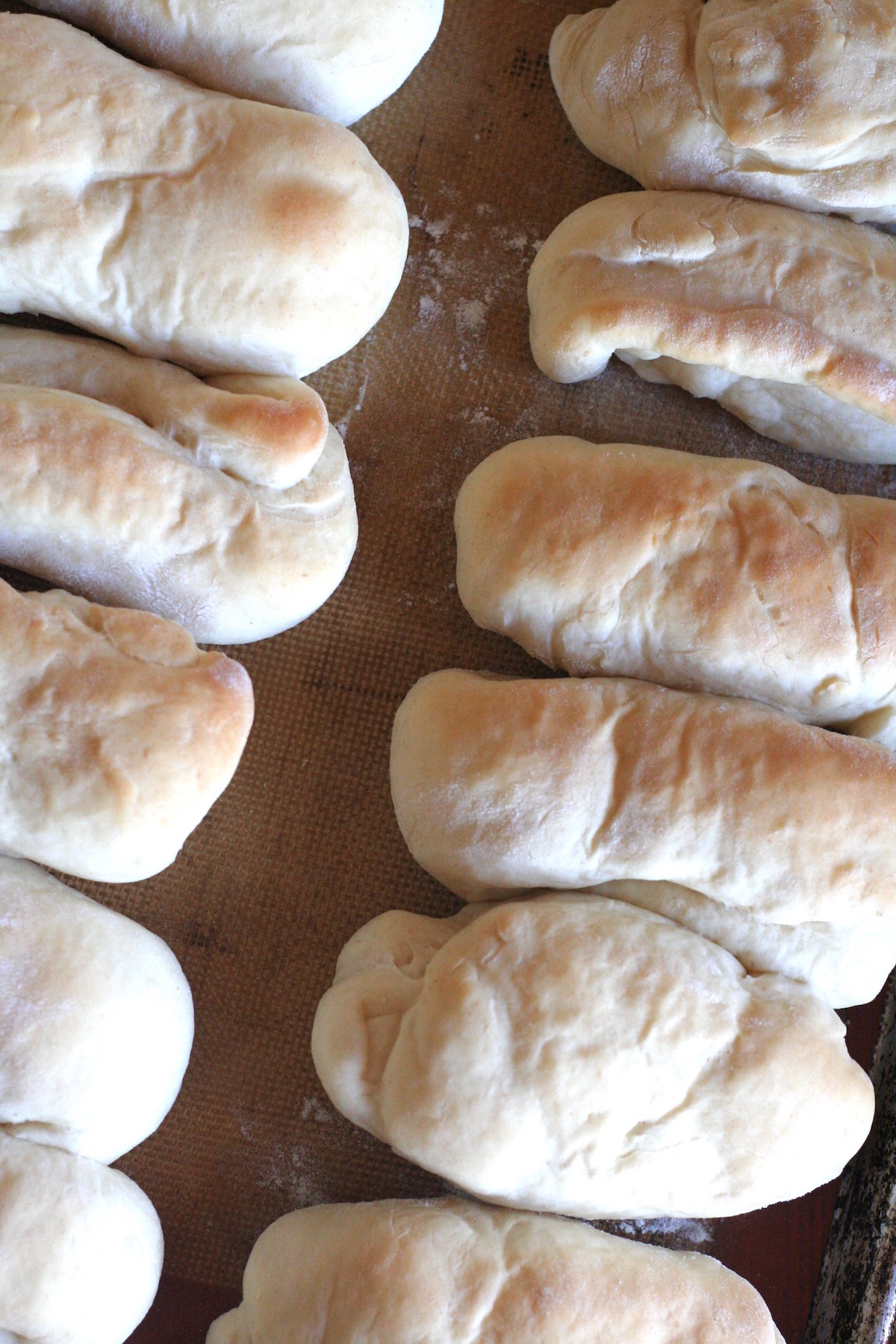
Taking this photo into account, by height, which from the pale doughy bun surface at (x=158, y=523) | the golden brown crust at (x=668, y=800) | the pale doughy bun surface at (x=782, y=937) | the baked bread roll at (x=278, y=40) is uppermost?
the baked bread roll at (x=278, y=40)

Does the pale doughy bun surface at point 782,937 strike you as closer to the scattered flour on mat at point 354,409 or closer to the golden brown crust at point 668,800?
the golden brown crust at point 668,800

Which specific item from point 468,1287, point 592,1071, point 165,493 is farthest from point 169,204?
point 468,1287

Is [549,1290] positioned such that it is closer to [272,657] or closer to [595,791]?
[595,791]

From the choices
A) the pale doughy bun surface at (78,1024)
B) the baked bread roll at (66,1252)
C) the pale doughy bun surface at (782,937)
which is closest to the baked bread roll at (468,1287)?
the baked bread roll at (66,1252)

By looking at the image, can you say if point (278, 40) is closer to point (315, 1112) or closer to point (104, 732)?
point (104, 732)

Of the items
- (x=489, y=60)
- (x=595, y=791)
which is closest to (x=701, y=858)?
(x=595, y=791)

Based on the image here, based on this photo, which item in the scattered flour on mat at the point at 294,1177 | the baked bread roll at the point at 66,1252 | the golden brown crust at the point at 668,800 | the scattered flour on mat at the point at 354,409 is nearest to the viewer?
the baked bread roll at the point at 66,1252

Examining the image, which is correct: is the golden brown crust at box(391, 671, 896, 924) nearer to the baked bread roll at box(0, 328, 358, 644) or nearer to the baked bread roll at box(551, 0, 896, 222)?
the baked bread roll at box(0, 328, 358, 644)
